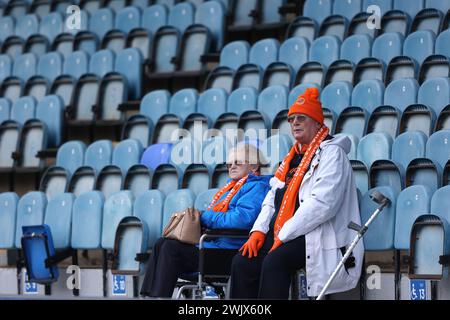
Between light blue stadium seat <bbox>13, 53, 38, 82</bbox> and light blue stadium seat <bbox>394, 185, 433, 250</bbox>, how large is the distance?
17.9 ft

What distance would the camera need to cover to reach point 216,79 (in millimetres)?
8727

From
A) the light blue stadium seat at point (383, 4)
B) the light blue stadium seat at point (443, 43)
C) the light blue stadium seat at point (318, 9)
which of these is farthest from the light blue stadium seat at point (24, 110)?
the light blue stadium seat at point (443, 43)

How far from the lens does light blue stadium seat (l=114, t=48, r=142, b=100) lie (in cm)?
936

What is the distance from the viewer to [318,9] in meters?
9.05

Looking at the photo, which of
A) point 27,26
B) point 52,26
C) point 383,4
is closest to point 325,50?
point 383,4

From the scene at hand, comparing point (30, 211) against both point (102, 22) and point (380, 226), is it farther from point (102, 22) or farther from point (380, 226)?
point (102, 22)

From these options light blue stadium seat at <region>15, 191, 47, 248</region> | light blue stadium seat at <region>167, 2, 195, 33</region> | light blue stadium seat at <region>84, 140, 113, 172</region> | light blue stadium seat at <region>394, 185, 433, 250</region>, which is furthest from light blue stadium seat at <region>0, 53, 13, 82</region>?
light blue stadium seat at <region>394, 185, 433, 250</region>

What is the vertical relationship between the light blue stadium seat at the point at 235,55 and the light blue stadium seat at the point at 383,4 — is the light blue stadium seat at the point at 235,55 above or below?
below

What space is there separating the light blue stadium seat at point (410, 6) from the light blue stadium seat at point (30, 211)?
11.0 feet

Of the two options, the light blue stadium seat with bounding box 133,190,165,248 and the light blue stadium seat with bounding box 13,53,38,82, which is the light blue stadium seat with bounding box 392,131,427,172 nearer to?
the light blue stadium seat with bounding box 133,190,165,248

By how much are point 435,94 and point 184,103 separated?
7.58ft

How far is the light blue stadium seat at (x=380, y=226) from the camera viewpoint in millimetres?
5699

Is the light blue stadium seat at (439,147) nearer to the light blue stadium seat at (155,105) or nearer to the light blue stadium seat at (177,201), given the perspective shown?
the light blue stadium seat at (177,201)
